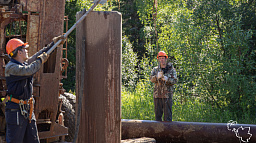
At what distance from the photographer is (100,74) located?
288 cm

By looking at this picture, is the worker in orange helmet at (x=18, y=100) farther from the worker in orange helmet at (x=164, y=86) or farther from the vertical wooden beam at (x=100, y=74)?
the worker in orange helmet at (x=164, y=86)

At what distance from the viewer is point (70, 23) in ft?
57.0

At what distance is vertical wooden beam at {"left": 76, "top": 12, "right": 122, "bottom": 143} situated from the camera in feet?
9.41

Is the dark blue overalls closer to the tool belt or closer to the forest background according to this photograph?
the tool belt

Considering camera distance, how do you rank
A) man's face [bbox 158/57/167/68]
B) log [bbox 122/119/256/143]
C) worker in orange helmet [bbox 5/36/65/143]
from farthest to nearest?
1. man's face [bbox 158/57/167/68]
2. log [bbox 122/119/256/143]
3. worker in orange helmet [bbox 5/36/65/143]

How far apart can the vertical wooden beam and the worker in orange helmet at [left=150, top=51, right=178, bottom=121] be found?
4.52 metres

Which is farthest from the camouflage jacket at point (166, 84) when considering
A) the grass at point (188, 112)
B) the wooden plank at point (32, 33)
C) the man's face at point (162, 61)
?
the wooden plank at point (32, 33)

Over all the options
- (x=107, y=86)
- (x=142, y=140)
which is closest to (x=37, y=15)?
(x=142, y=140)

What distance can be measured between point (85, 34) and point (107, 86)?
50 cm

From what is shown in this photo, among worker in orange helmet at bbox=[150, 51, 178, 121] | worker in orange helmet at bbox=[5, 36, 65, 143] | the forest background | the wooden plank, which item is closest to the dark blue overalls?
worker in orange helmet at bbox=[5, 36, 65, 143]

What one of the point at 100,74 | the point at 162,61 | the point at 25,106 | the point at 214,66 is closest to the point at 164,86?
the point at 162,61

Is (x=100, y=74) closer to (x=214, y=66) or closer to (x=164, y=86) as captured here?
(x=164, y=86)

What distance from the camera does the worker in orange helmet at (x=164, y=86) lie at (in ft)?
24.4

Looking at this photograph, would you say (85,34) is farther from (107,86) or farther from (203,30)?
(203,30)
